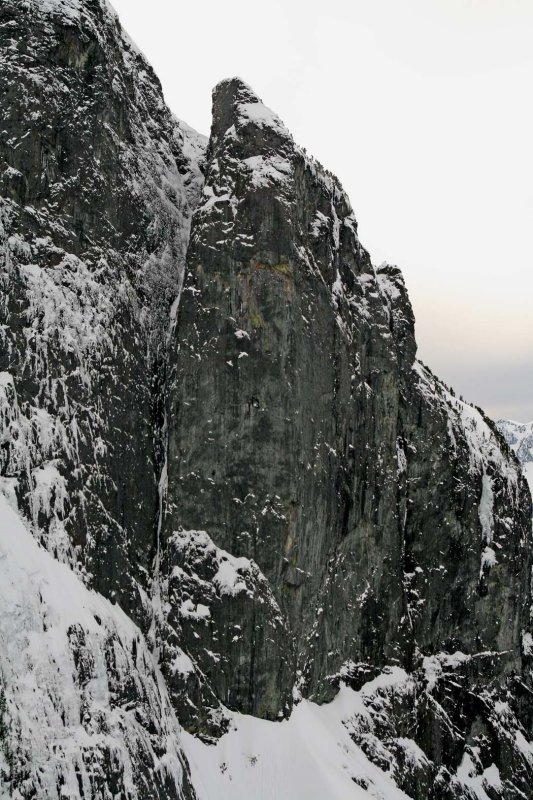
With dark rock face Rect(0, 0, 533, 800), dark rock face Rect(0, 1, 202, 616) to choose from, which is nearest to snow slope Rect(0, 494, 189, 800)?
dark rock face Rect(0, 0, 533, 800)

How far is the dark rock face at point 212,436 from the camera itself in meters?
32.3

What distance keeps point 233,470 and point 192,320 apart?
7451mm

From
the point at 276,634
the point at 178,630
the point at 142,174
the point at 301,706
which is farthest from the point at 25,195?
the point at 301,706

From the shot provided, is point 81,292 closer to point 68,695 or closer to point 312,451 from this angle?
point 312,451

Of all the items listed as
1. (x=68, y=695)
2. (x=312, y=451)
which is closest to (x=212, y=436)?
(x=312, y=451)

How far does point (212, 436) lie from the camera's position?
38.0 m

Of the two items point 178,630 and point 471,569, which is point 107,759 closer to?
point 178,630

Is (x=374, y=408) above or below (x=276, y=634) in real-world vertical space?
above

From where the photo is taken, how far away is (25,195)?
3403cm

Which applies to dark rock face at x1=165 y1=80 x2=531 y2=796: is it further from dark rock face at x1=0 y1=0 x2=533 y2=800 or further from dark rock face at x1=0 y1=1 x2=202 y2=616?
dark rock face at x1=0 y1=1 x2=202 y2=616

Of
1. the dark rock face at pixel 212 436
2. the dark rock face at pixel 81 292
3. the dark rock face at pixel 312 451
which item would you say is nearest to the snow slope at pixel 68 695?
the dark rock face at pixel 212 436

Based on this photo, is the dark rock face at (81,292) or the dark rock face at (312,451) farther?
the dark rock face at (312,451)

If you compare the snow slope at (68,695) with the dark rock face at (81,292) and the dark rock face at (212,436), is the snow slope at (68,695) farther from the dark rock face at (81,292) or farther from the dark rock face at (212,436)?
the dark rock face at (81,292)

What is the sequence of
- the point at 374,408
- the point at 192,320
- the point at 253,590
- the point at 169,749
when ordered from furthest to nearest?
the point at 374,408, the point at 192,320, the point at 253,590, the point at 169,749
